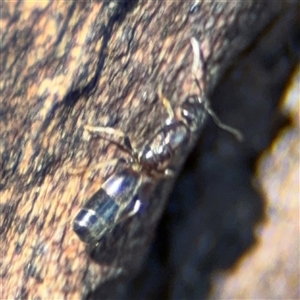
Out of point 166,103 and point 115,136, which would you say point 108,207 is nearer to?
point 115,136

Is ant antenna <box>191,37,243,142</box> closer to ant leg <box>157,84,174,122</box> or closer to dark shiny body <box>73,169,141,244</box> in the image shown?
ant leg <box>157,84,174,122</box>

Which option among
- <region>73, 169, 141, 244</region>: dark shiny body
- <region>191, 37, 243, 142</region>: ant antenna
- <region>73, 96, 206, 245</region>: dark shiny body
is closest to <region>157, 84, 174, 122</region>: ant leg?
<region>73, 96, 206, 245</region>: dark shiny body

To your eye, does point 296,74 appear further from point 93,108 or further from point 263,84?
point 93,108

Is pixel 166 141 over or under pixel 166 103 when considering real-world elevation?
under

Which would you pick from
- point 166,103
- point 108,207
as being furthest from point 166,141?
point 108,207

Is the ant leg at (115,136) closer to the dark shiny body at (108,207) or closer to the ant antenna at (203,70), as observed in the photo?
the dark shiny body at (108,207)

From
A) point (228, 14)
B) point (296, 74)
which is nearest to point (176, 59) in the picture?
point (228, 14)
